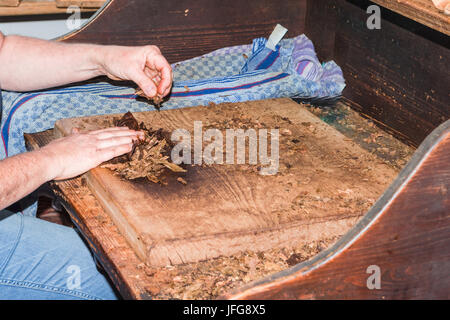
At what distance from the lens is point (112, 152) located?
3.87 feet

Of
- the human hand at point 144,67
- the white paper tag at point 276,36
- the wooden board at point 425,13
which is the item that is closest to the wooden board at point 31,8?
the white paper tag at point 276,36

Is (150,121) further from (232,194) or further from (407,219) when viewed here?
(407,219)

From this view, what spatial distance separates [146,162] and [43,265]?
0.32 metres

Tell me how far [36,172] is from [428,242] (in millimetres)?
711

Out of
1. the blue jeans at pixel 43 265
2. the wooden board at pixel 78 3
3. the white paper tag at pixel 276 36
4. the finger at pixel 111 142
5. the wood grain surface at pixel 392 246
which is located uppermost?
the wooden board at pixel 78 3

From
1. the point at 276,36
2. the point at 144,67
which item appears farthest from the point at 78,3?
the point at 144,67

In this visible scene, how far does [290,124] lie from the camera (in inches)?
55.0

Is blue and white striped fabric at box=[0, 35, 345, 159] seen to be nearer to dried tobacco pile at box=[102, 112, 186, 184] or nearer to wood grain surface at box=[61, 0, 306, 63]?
wood grain surface at box=[61, 0, 306, 63]

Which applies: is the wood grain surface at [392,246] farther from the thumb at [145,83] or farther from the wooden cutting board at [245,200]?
the thumb at [145,83]

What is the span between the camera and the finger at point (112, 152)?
118 centimetres

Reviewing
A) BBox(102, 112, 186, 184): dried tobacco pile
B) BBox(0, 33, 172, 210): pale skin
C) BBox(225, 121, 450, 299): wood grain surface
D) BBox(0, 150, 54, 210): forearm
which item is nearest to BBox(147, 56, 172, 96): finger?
BBox(0, 33, 172, 210): pale skin

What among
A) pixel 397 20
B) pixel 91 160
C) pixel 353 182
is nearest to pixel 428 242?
pixel 353 182

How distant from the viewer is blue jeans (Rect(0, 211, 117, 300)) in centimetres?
122

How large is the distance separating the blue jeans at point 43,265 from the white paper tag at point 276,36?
0.85 metres
